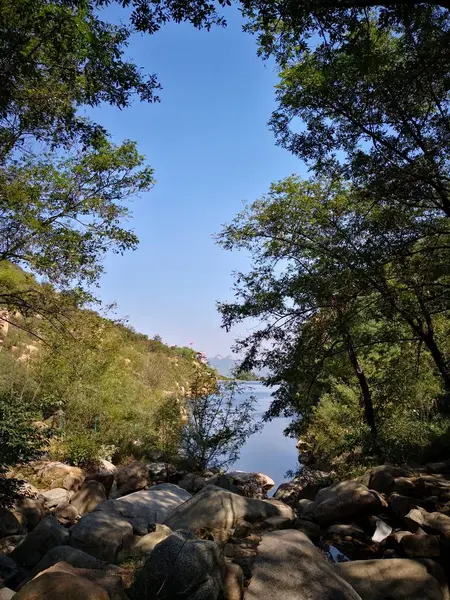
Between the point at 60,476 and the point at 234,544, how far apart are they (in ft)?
18.1

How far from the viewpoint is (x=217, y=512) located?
4754 mm

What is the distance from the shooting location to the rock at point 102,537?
4.34 metres

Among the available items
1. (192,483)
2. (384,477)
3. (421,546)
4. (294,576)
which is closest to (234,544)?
(294,576)

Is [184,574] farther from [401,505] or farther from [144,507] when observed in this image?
[401,505]

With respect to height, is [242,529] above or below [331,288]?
below

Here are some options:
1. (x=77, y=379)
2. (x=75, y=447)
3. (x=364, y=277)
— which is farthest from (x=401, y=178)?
(x=77, y=379)

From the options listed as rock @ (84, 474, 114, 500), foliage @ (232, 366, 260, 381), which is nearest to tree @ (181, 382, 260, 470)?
foliage @ (232, 366, 260, 381)

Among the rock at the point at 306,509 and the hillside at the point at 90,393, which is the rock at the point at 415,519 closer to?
the rock at the point at 306,509

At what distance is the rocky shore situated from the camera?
300 cm

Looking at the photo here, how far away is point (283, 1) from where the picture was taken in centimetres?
361

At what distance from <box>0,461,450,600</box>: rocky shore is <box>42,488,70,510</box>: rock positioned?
17mm

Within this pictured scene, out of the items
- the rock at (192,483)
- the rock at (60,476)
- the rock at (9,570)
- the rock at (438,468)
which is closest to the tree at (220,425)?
the rock at (192,483)

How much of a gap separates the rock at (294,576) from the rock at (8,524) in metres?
3.79

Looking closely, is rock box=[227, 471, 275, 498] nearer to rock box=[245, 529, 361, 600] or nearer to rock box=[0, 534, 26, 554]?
rock box=[0, 534, 26, 554]
